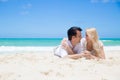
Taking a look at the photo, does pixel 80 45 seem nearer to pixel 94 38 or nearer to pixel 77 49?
pixel 77 49

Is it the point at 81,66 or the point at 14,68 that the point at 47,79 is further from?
the point at 81,66

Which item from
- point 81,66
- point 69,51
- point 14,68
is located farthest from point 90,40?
point 14,68

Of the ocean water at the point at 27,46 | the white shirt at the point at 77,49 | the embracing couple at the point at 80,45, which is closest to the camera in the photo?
the embracing couple at the point at 80,45

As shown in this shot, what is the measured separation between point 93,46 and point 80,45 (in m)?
0.36

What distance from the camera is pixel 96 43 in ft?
21.0

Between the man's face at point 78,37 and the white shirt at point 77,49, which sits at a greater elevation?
the man's face at point 78,37

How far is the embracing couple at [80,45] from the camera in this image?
6.19 metres

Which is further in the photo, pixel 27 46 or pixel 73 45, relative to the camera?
pixel 27 46

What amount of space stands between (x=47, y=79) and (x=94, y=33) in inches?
115

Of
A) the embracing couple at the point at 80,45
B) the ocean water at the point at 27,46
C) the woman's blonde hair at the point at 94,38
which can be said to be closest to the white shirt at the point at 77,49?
the embracing couple at the point at 80,45

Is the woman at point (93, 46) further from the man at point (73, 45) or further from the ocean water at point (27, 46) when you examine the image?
the ocean water at point (27, 46)

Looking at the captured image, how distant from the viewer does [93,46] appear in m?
6.43

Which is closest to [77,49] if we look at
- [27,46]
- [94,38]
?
[94,38]

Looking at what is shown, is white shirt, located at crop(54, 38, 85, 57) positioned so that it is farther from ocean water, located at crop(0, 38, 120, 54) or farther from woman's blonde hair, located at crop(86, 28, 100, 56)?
ocean water, located at crop(0, 38, 120, 54)
